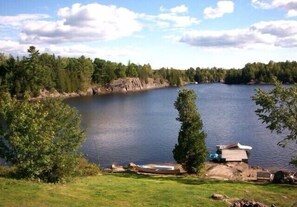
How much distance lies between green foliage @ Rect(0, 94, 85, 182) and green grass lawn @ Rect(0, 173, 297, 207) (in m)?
2.25

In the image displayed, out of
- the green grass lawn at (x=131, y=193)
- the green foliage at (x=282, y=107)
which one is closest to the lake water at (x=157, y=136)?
the green grass lawn at (x=131, y=193)

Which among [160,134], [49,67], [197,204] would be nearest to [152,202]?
[197,204]

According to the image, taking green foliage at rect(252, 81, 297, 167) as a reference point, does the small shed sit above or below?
below

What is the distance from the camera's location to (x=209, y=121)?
106 m

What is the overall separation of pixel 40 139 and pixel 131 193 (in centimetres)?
849

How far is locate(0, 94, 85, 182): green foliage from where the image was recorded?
3303 cm

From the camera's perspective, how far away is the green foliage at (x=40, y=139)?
33031mm

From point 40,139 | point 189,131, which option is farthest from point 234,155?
point 40,139

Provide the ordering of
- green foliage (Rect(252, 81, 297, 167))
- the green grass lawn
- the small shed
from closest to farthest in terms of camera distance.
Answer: the green grass lawn < green foliage (Rect(252, 81, 297, 167)) < the small shed

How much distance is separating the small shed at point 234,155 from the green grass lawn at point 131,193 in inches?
919

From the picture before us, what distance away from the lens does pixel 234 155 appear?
214 ft

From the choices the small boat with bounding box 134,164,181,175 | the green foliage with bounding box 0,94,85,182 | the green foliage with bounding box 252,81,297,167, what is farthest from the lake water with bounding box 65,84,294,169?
the green foliage with bounding box 252,81,297,167

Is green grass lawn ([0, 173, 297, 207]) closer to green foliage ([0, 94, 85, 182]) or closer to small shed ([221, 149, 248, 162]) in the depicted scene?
green foliage ([0, 94, 85, 182])

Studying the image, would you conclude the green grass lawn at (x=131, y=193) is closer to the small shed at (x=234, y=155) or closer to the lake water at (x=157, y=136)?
the lake water at (x=157, y=136)
